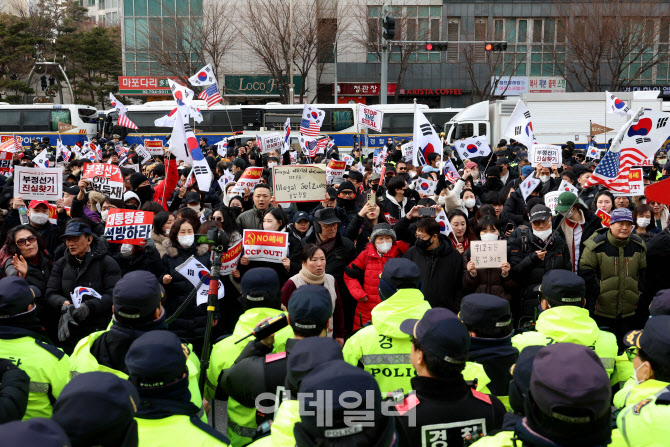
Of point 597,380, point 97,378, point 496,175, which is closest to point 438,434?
point 597,380

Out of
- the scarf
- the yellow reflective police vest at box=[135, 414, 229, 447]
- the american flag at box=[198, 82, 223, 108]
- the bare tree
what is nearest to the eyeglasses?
the scarf

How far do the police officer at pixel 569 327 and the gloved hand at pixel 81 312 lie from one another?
10.5 feet

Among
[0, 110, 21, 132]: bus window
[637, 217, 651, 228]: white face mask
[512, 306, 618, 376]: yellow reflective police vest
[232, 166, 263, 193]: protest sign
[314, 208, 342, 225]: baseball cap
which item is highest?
[0, 110, 21, 132]: bus window

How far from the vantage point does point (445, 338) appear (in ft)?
9.27

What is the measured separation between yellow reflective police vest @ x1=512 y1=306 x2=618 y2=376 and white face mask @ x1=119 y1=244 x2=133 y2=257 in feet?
11.9

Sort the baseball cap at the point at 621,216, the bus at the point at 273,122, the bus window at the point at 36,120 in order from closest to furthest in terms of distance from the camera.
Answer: the baseball cap at the point at 621,216
the bus at the point at 273,122
the bus window at the point at 36,120

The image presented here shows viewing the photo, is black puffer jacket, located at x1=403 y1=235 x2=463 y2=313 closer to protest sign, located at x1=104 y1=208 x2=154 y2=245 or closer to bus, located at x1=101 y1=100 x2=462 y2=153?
protest sign, located at x1=104 y1=208 x2=154 y2=245

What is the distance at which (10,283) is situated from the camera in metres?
3.70

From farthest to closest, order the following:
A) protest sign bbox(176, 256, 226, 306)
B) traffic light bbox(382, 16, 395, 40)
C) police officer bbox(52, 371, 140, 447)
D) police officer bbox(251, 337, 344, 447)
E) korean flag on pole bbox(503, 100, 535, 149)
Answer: traffic light bbox(382, 16, 395, 40)
korean flag on pole bbox(503, 100, 535, 149)
protest sign bbox(176, 256, 226, 306)
police officer bbox(251, 337, 344, 447)
police officer bbox(52, 371, 140, 447)

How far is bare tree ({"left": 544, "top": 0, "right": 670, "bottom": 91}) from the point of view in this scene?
38.8m

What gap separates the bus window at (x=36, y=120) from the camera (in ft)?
104

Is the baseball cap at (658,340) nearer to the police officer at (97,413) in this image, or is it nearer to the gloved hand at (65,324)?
the police officer at (97,413)

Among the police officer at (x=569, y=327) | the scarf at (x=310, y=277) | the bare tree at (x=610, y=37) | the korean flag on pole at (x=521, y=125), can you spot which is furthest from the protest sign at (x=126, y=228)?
the bare tree at (x=610, y=37)

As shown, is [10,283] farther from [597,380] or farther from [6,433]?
[597,380]
